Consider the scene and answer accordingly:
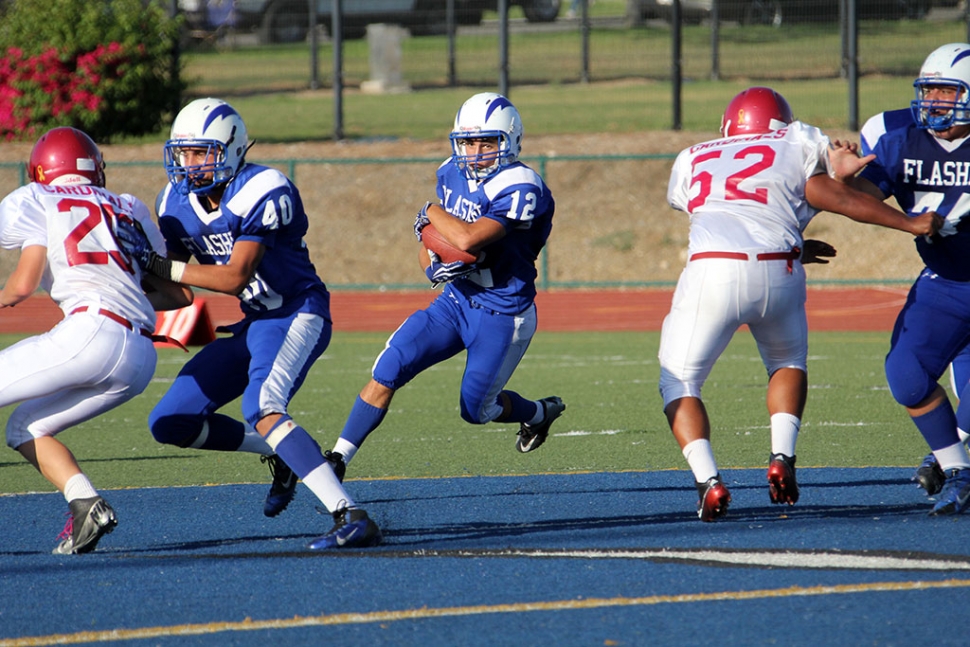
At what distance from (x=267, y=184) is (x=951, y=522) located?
3.10 m

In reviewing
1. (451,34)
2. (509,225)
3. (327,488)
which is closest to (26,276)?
(327,488)

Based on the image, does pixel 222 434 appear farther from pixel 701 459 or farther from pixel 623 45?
pixel 623 45

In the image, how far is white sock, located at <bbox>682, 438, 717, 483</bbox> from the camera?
5336 millimetres

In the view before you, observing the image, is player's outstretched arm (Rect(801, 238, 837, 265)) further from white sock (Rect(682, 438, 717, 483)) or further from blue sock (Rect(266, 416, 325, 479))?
blue sock (Rect(266, 416, 325, 479))

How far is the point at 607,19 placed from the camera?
26.6 m

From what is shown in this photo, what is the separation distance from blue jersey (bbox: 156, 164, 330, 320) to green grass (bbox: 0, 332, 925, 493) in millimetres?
1766

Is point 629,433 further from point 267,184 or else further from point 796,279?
point 267,184

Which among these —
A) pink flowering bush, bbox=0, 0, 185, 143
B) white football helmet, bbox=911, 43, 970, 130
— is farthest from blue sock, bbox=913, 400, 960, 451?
pink flowering bush, bbox=0, 0, 185, 143

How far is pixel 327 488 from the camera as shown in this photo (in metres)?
5.21

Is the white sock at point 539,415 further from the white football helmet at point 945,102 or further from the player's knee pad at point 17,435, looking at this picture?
the player's knee pad at point 17,435

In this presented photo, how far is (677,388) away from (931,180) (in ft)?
4.68

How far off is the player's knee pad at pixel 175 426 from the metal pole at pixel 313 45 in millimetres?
19543

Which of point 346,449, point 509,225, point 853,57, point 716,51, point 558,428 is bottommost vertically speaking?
point 558,428

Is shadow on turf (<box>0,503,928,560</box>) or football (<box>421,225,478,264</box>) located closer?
shadow on turf (<box>0,503,928,560</box>)
